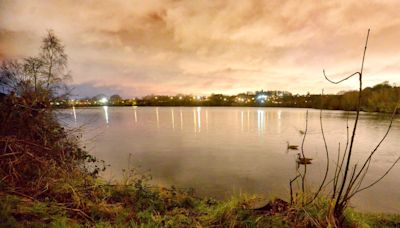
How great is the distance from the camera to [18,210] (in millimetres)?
Answer: 4176

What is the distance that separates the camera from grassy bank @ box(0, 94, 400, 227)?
432 cm

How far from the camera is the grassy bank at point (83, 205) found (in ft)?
14.2

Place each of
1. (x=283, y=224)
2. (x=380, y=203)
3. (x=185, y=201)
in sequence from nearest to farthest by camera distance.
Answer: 1. (x=283, y=224)
2. (x=185, y=201)
3. (x=380, y=203)

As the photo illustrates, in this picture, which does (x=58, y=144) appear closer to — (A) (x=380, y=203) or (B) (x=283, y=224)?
(B) (x=283, y=224)

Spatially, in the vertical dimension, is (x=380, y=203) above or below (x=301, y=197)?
below

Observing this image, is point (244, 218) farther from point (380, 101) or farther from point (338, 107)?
point (338, 107)

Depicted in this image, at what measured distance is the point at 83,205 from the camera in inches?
197

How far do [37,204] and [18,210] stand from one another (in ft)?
1.39

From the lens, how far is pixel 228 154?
64.0 feet

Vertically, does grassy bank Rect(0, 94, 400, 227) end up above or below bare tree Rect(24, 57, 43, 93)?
below

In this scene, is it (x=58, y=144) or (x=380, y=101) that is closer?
(x=58, y=144)

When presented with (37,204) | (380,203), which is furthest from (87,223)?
(380,203)

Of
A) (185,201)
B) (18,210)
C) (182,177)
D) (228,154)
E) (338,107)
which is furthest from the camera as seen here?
(338,107)

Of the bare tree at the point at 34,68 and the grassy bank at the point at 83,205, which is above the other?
the bare tree at the point at 34,68
